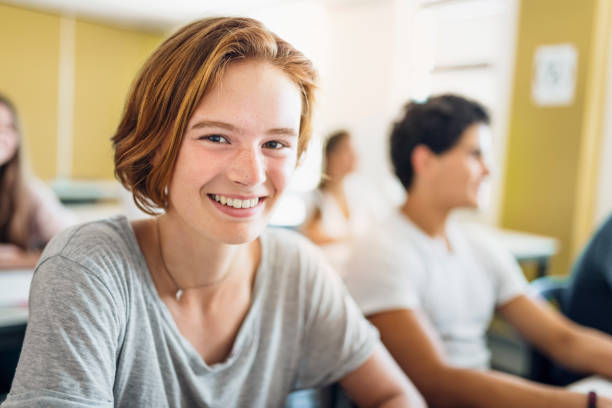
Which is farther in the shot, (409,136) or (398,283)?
(409,136)

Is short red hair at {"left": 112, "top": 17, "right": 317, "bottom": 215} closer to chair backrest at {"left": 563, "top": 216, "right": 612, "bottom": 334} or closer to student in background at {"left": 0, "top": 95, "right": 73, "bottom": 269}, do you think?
chair backrest at {"left": 563, "top": 216, "right": 612, "bottom": 334}

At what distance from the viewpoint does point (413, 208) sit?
1548 mm

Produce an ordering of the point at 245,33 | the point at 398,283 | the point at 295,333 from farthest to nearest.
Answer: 1. the point at 398,283
2. the point at 295,333
3. the point at 245,33

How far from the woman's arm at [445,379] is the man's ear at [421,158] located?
1.69 ft

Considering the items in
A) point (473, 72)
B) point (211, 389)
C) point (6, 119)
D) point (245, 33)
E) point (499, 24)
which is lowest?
point (211, 389)

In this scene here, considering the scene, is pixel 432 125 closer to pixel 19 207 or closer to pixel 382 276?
pixel 382 276

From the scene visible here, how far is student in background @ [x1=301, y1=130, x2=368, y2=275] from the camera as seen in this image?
359 centimetres

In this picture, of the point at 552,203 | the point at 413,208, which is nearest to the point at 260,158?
the point at 413,208

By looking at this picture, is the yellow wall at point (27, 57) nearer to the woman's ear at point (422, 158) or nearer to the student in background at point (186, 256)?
the student in background at point (186, 256)

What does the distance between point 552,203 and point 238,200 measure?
3.13 meters

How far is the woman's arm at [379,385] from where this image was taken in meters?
1.02

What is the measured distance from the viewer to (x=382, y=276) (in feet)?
4.27

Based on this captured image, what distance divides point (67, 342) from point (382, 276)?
2.60 ft

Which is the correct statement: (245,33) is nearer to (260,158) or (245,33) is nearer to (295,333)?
(260,158)
